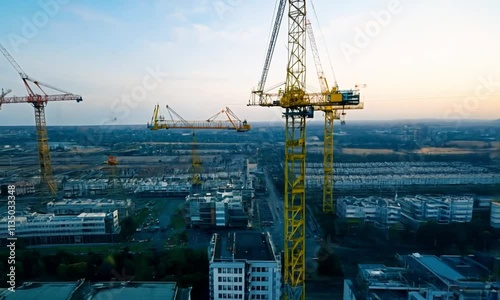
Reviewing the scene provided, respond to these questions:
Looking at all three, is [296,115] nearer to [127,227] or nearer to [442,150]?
Answer: [127,227]

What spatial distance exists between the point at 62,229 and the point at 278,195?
249 inches

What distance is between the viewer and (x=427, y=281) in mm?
3943

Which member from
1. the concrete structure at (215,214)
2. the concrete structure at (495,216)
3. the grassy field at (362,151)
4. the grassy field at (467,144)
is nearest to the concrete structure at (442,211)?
the concrete structure at (495,216)

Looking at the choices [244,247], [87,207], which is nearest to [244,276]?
[244,247]

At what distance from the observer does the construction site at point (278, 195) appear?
4129 millimetres

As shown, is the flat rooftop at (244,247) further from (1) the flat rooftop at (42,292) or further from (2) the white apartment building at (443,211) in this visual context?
(2) the white apartment building at (443,211)

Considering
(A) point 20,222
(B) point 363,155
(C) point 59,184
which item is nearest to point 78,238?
(A) point 20,222

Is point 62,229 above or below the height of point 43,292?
below

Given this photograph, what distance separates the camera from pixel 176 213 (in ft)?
29.5

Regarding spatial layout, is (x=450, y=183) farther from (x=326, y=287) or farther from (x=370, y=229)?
(x=326, y=287)

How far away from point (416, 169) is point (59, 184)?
42.1 ft

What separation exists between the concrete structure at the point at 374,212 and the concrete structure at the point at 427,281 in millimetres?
2939

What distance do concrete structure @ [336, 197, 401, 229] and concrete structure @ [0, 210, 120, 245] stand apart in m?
5.46

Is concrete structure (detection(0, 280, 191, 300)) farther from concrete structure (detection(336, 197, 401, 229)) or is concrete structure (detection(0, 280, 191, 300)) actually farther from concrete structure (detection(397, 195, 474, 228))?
concrete structure (detection(397, 195, 474, 228))
